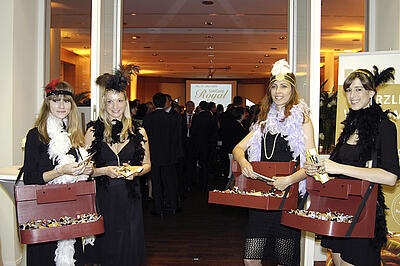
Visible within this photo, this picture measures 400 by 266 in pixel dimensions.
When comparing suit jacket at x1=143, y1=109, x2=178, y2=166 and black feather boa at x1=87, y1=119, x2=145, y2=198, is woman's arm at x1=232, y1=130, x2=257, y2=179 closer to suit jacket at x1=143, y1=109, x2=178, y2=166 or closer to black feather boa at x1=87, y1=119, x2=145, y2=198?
black feather boa at x1=87, y1=119, x2=145, y2=198

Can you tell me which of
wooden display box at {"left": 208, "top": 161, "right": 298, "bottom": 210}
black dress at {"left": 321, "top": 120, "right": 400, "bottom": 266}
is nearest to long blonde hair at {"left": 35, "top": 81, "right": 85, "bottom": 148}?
wooden display box at {"left": 208, "top": 161, "right": 298, "bottom": 210}

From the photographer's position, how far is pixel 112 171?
2770 mm

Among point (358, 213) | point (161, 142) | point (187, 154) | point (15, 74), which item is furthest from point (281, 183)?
point (187, 154)

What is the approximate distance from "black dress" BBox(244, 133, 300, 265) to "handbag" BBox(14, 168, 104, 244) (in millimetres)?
943

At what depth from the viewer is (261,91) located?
1906 cm

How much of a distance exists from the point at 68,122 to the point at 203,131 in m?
4.85

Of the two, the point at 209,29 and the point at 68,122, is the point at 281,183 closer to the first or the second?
the point at 68,122

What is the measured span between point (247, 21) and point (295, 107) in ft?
19.3

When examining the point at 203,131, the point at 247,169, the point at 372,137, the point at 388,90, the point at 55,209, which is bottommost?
the point at 55,209

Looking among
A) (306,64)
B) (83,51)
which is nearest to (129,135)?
(306,64)

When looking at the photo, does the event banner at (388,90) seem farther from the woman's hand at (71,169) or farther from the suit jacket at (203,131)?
the suit jacket at (203,131)

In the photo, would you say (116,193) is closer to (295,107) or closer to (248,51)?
(295,107)

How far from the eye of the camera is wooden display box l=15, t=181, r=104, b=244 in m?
2.24

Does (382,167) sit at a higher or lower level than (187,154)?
higher
